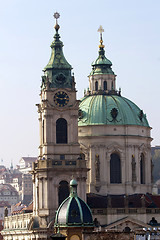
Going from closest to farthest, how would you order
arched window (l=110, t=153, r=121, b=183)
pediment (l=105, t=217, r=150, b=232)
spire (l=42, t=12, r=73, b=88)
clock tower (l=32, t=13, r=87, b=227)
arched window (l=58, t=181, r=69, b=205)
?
clock tower (l=32, t=13, r=87, b=227), arched window (l=58, t=181, r=69, b=205), pediment (l=105, t=217, r=150, b=232), spire (l=42, t=12, r=73, b=88), arched window (l=110, t=153, r=121, b=183)

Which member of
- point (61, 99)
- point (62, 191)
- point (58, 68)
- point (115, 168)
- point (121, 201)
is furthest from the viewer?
point (115, 168)

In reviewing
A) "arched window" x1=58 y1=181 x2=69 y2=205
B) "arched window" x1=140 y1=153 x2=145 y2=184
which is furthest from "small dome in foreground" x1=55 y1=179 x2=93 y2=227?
"arched window" x1=140 y1=153 x2=145 y2=184

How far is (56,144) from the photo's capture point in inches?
5955

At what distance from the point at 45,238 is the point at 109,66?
34.2m

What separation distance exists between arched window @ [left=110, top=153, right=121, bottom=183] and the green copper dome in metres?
5.43

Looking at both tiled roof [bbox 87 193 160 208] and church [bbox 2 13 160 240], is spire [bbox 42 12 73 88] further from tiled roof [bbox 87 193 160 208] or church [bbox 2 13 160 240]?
tiled roof [bbox 87 193 160 208]

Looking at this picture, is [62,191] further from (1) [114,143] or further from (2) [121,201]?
(1) [114,143]

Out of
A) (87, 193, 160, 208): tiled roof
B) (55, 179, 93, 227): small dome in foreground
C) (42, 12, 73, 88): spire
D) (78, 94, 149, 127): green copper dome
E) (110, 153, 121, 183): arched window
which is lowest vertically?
(55, 179, 93, 227): small dome in foreground

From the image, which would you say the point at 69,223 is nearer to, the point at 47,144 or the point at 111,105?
the point at 47,144

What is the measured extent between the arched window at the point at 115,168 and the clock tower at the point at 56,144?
292 inches

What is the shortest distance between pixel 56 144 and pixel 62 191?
6.87 m

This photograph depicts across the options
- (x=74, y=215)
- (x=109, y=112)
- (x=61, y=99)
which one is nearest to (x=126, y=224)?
(x=109, y=112)

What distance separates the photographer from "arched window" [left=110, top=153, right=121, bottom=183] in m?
160

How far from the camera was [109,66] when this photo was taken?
167 metres
